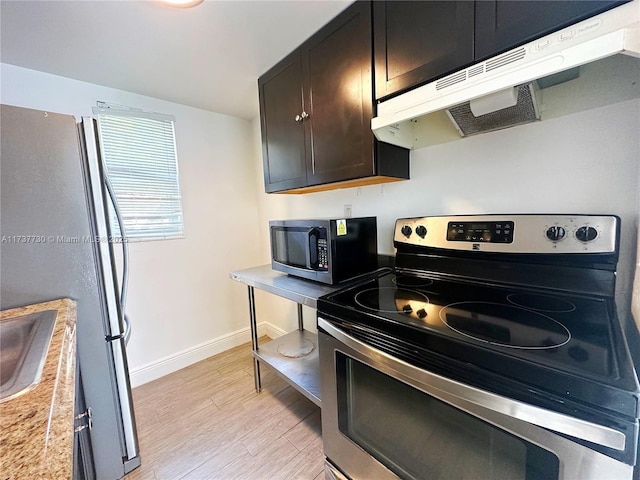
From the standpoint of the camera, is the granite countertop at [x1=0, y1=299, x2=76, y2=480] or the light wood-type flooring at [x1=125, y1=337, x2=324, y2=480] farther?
the light wood-type flooring at [x1=125, y1=337, x2=324, y2=480]

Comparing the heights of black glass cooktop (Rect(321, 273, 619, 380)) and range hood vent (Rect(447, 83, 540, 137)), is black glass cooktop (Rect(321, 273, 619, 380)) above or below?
below

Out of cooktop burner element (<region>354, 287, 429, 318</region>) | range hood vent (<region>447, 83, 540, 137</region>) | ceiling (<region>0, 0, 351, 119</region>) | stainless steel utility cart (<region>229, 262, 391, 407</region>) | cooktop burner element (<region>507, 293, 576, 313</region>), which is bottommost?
stainless steel utility cart (<region>229, 262, 391, 407</region>)

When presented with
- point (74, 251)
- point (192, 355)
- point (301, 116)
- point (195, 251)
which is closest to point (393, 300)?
point (301, 116)

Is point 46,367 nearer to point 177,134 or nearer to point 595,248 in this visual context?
point 595,248

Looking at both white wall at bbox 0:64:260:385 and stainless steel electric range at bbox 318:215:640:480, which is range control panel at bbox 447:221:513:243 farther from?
white wall at bbox 0:64:260:385

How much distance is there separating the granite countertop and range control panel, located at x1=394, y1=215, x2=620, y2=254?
132 cm

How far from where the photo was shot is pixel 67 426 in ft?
1.66

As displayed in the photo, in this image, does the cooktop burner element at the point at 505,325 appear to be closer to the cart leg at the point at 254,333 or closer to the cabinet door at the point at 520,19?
the cabinet door at the point at 520,19

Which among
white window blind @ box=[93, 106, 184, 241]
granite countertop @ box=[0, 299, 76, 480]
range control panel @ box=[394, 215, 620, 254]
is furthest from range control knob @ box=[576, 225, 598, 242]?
white window blind @ box=[93, 106, 184, 241]

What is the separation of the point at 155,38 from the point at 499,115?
1.68m

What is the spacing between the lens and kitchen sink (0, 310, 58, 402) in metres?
0.66

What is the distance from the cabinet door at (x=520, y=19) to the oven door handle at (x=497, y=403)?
0.97m

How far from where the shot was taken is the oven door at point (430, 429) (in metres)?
0.55

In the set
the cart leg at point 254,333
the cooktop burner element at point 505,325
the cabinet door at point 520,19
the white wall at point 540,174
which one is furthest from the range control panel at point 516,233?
the cart leg at point 254,333
